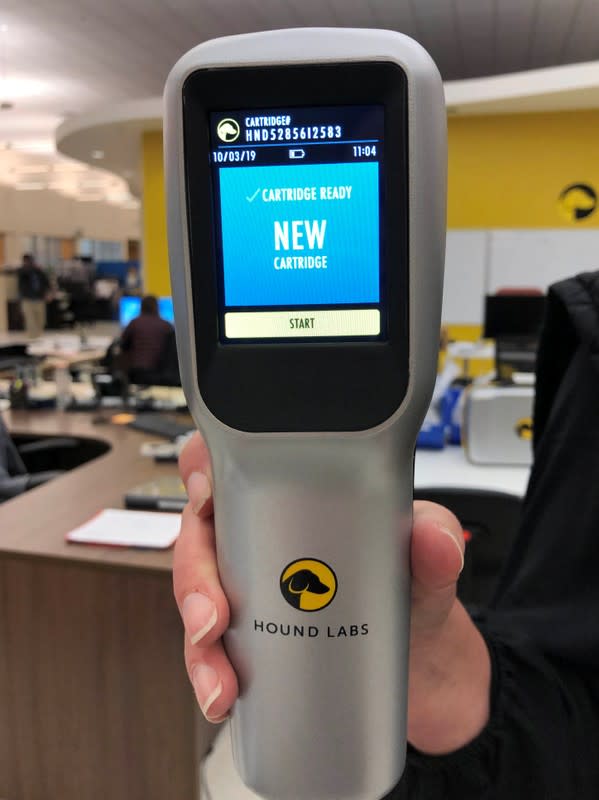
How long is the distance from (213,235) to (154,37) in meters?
7.12

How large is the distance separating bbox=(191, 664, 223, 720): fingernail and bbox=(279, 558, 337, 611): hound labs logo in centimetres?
6

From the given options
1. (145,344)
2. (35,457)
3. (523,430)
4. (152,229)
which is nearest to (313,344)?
(523,430)

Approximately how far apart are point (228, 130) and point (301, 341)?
0.13 metres

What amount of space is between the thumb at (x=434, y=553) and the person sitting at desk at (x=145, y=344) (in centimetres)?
569

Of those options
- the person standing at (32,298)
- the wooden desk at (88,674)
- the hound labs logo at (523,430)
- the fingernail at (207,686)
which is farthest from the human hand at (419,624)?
the person standing at (32,298)

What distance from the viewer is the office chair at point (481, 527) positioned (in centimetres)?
185

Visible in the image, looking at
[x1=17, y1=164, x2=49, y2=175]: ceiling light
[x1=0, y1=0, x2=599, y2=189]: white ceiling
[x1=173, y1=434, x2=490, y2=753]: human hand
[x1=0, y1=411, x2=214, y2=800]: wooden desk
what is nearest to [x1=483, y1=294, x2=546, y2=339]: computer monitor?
[x1=0, y1=0, x2=599, y2=189]: white ceiling

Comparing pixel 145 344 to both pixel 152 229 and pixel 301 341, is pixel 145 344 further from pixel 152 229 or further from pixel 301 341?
pixel 301 341

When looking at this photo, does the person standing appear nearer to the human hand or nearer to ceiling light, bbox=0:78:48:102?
ceiling light, bbox=0:78:48:102

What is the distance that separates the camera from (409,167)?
1.33 ft

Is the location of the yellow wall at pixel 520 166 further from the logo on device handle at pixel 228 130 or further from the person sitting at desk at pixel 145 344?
the logo on device handle at pixel 228 130

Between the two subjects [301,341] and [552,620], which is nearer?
[301,341]

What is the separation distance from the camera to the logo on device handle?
0.42 metres

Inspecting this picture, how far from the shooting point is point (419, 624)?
0.52 m
